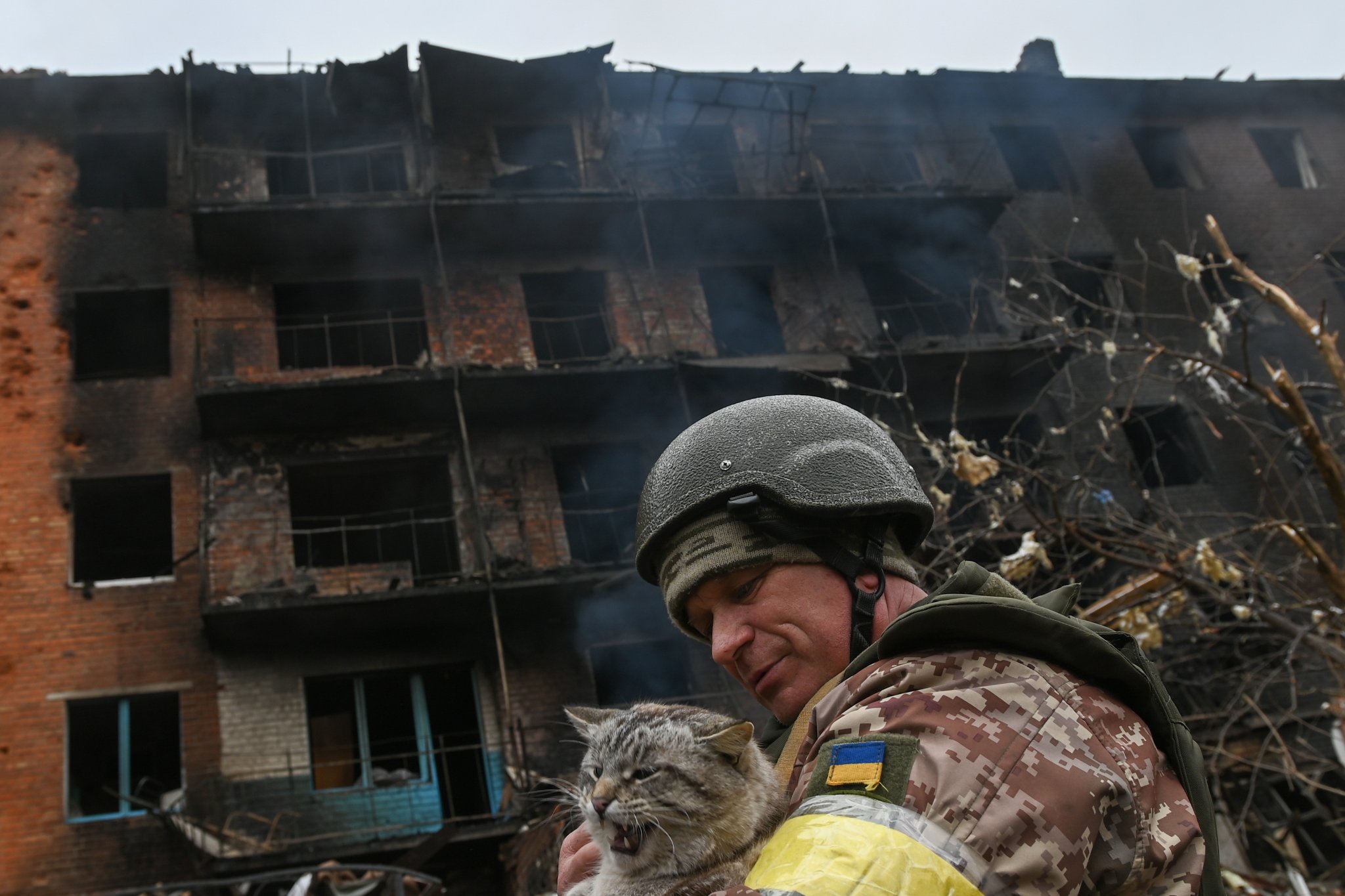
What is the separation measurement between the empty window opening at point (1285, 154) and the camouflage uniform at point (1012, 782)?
81.2 ft

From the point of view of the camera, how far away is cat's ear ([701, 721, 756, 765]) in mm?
2221

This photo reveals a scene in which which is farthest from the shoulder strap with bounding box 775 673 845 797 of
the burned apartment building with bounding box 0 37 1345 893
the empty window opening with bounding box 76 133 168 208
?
the empty window opening with bounding box 76 133 168 208

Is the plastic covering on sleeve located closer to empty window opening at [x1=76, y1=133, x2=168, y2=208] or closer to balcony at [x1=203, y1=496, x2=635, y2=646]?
balcony at [x1=203, y1=496, x2=635, y2=646]

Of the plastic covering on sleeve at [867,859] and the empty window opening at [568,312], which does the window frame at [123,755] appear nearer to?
the empty window opening at [568,312]

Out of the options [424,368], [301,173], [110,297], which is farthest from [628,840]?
[301,173]

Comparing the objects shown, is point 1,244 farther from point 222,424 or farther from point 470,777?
point 470,777

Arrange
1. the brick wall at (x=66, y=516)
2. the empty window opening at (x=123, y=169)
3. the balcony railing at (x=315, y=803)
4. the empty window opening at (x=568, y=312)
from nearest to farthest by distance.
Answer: the balcony railing at (x=315, y=803) → the brick wall at (x=66, y=516) → the empty window opening at (x=123, y=169) → the empty window opening at (x=568, y=312)

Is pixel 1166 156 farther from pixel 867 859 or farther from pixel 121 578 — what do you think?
pixel 867 859

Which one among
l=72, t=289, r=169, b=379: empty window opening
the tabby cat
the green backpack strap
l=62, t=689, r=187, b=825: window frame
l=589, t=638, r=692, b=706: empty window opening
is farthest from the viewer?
l=72, t=289, r=169, b=379: empty window opening

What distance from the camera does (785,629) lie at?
2.38 meters

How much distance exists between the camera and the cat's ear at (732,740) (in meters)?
2.22

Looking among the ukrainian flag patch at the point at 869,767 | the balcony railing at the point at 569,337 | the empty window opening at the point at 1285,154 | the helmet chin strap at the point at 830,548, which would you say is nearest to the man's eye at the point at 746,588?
the helmet chin strap at the point at 830,548

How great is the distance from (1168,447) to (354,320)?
49.1 ft

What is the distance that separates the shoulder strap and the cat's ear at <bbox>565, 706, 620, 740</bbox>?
19.1 inches
